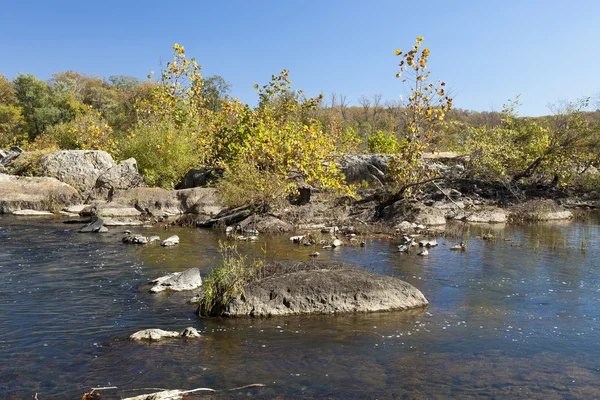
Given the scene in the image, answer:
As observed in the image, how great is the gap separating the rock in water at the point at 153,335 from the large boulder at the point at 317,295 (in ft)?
3.00

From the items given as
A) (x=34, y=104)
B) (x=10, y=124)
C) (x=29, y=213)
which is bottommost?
(x=29, y=213)

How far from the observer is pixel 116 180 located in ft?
69.6

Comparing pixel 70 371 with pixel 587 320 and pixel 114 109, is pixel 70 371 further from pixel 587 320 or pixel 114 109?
pixel 114 109

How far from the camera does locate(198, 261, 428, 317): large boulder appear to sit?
7.58 metres

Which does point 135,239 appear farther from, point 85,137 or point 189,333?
point 85,137

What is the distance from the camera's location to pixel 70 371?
18.5 feet

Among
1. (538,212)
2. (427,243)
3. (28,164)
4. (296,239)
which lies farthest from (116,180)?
(538,212)

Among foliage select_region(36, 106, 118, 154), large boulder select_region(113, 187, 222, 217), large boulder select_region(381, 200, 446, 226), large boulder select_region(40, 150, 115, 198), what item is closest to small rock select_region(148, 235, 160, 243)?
large boulder select_region(113, 187, 222, 217)

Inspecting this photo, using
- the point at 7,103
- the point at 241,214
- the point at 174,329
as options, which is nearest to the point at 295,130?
the point at 241,214

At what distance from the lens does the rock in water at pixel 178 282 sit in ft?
29.2

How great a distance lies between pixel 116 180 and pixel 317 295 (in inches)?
612

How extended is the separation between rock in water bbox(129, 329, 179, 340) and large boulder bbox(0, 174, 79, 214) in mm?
14792

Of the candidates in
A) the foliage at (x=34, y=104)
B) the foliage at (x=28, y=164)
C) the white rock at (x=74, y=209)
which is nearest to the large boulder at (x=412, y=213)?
the white rock at (x=74, y=209)

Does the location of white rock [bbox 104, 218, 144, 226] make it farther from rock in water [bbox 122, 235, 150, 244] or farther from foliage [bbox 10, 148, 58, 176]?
foliage [bbox 10, 148, 58, 176]
